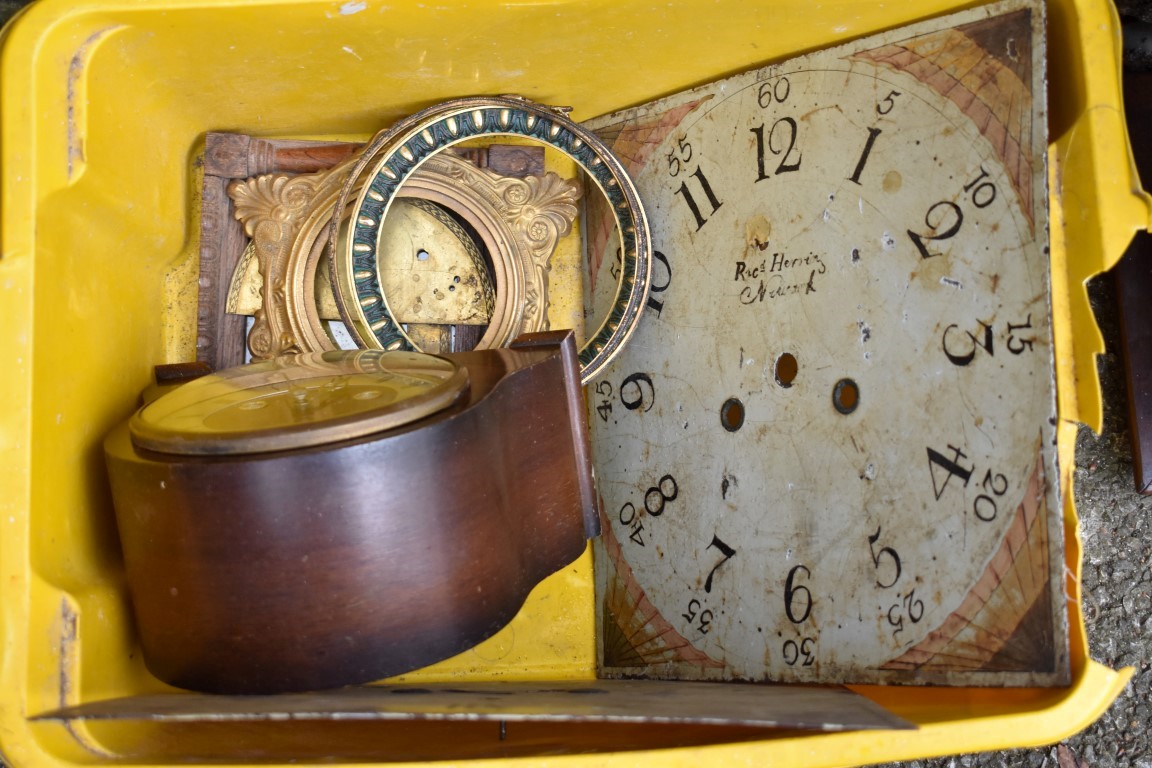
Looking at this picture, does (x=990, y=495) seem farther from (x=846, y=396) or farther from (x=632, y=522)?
(x=632, y=522)

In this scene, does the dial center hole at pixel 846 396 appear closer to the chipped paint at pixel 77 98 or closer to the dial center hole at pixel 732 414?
the dial center hole at pixel 732 414

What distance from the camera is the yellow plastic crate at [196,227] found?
0.98 metres

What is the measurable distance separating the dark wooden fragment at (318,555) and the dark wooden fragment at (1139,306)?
3.51 ft

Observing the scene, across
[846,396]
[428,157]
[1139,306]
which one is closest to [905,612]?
[846,396]

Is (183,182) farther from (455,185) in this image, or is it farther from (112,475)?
(112,475)

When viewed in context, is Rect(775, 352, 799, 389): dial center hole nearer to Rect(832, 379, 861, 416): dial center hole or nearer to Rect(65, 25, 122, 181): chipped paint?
Rect(832, 379, 861, 416): dial center hole

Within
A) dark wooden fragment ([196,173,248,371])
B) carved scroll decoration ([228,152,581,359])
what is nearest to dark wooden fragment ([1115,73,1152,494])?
carved scroll decoration ([228,152,581,359])

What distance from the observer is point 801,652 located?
3.88 feet

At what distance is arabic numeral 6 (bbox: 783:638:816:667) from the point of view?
1.17m

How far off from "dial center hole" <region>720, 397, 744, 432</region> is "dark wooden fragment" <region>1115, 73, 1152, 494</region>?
0.68 metres

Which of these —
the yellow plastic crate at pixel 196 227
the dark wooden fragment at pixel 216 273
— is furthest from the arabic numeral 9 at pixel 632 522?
the dark wooden fragment at pixel 216 273

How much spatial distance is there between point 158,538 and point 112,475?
11cm

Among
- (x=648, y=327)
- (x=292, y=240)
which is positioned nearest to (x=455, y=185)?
(x=292, y=240)

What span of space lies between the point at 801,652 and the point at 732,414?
0.33 metres
